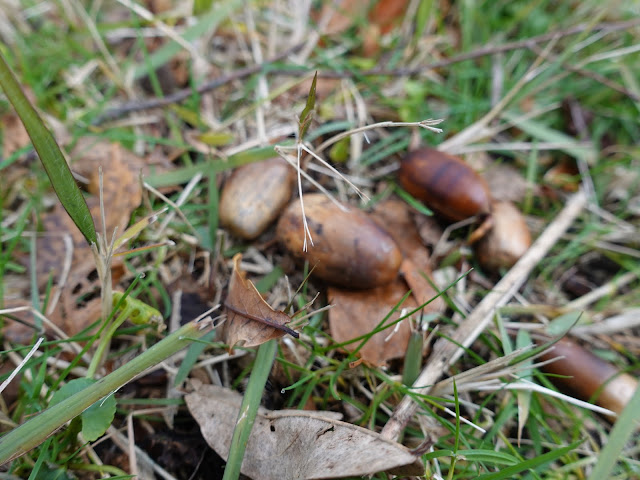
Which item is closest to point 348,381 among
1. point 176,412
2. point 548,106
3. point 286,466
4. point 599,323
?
point 286,466

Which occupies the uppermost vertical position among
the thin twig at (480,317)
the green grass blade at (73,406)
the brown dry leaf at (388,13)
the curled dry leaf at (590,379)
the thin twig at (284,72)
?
the brown dry leaf at (388,13)

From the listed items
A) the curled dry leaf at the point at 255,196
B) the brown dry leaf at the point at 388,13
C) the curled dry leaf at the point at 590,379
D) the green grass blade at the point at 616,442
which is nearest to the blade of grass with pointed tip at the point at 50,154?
the curled dry leaf at the point at 255,196

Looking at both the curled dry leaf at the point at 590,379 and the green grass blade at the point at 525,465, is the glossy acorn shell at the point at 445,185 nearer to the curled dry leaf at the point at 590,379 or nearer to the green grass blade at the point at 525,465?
the curled dry leaf at the point at 590,379

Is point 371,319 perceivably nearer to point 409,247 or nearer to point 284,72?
point 409,247

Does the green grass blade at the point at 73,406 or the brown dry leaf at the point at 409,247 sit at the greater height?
the green grass blade at the point at 73,406

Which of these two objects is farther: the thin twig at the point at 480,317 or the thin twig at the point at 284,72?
the thin twig at the point at 284,72

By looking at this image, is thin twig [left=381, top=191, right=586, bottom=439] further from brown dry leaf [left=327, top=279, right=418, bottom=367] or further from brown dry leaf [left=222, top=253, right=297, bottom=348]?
brown dry leaf [left=222, top=253, right=297, bottom=348]

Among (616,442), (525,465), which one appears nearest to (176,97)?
(525,465)
